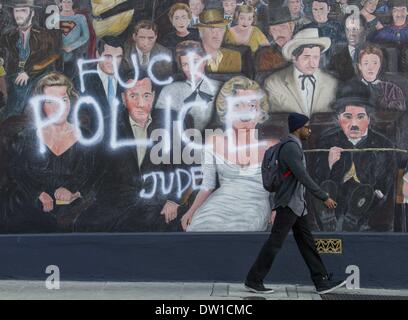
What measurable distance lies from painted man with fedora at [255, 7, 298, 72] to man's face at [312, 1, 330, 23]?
22 centimetres

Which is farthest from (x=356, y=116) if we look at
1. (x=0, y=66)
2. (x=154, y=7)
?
(x=0, y=66)

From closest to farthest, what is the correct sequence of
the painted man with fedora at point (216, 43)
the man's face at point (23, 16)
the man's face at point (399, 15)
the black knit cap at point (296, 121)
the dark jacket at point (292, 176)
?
1. the dark jacket at point (292, 176)
2. the black knit cap at point (296, 121)
3. the man's face at point (399, 15)
4. the painted man with fedora at point (216, 43)
5. the man's face at point (23, 16)

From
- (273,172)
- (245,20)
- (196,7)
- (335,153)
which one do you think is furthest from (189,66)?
(335,153)

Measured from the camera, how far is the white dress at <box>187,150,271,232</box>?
10016 millimetres

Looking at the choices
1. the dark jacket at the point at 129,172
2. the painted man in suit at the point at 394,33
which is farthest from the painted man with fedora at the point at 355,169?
the dark jacket at the point at 129,172

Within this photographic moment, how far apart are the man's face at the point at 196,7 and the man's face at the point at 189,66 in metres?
0.45

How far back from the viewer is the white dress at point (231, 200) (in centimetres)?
1002

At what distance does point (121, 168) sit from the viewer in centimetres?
1006

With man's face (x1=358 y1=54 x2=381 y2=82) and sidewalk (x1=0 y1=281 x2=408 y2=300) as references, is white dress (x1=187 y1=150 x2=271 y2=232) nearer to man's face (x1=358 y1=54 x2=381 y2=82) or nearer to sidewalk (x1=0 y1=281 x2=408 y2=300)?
sidewalk (x1=0 y1=281 x2=408 y2=300)

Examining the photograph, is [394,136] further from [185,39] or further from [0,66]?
[0,66]

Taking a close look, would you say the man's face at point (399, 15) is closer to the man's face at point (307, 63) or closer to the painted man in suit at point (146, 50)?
the man's face at point (307, 63)

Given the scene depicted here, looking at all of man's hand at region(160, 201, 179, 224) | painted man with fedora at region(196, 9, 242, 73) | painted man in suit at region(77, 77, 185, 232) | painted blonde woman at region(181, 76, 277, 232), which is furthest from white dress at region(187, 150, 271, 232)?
painted man with fedora at region(196, 9, 242, 73)

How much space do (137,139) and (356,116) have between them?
236cm

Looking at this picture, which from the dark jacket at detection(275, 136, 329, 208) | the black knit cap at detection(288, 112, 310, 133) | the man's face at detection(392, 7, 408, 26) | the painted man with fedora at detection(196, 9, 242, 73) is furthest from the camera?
the painted man with fedora at detection(196, 9, 242, 73)
